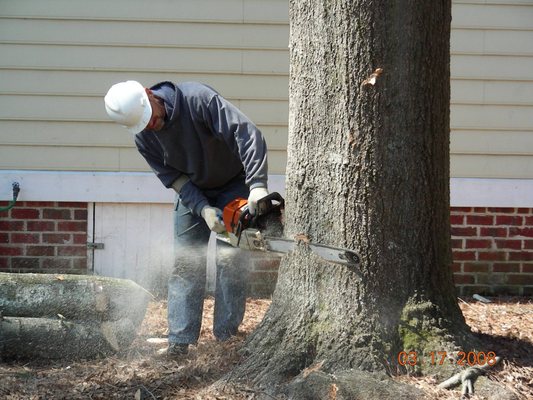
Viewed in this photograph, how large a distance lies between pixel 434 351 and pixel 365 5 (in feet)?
5.63

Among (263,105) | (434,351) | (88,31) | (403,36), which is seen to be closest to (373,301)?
(434,351)

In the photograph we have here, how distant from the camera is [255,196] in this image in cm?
394

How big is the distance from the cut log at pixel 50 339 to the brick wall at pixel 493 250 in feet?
11.0

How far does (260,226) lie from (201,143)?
794 mm

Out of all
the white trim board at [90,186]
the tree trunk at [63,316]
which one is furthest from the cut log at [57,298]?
the white trim board at [90,186]

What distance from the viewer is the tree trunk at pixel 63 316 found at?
4.47 meters

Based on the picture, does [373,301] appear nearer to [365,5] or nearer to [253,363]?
[253,363]

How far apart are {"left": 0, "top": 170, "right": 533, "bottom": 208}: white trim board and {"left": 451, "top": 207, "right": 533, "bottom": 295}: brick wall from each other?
0.39 feet

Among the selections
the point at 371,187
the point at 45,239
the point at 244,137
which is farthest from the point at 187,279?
the point at 45,239

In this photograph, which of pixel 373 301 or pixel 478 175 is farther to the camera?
pixel 478 175

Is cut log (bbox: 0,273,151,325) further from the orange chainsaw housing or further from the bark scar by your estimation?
the bark scar

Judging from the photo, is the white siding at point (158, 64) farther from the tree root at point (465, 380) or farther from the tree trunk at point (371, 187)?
the tree root at point (465, 380)

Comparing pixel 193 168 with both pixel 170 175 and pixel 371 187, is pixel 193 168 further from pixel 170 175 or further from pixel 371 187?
pixel 371 187

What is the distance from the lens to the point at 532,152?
6301mm
